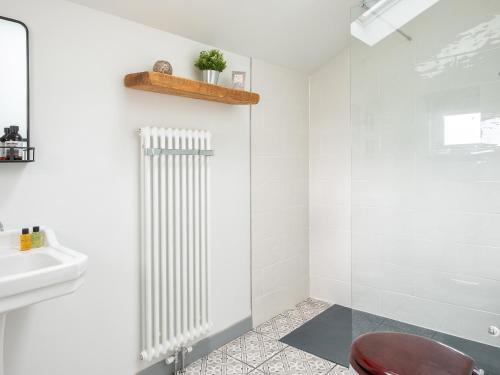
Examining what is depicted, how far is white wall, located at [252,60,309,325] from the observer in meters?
2.79

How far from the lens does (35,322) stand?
1.64 metres

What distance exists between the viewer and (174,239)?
2111 mm

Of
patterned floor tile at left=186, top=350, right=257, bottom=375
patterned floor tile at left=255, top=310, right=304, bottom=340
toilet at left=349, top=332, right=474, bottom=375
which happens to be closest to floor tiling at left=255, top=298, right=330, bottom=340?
patterned floor tile at left=255, top=310, right=304, bottom=340

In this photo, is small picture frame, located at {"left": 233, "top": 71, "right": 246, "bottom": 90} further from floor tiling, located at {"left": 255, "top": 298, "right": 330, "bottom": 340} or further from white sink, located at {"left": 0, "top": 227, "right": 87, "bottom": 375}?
floor tiling, located at {"left": 255, "top": 298, "right": 330, "bottom": 340}

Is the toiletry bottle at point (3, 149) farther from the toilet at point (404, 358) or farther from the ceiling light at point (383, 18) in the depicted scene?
the ceiling light at point (383, 18)

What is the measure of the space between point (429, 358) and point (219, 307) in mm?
1441

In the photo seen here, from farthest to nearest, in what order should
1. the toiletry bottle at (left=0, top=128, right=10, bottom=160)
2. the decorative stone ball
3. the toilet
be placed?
the decorative stone ball < the toiletry bottle at (left=0, top=128, right=10, bottom=160) < the toilet

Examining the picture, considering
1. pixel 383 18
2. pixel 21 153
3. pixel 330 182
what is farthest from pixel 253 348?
pixel 383 18

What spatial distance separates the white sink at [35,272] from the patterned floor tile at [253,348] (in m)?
1.35

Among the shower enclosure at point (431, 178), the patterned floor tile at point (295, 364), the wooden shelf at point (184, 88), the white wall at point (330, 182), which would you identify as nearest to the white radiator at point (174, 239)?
the wooden shelf at point (184, 88)

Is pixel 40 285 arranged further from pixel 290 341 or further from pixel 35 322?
pixel 290 341

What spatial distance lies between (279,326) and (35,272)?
6.64ft

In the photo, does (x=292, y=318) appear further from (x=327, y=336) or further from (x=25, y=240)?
(x=25, y=240)

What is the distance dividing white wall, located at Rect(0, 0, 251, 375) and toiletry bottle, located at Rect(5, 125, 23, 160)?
0.09 m
